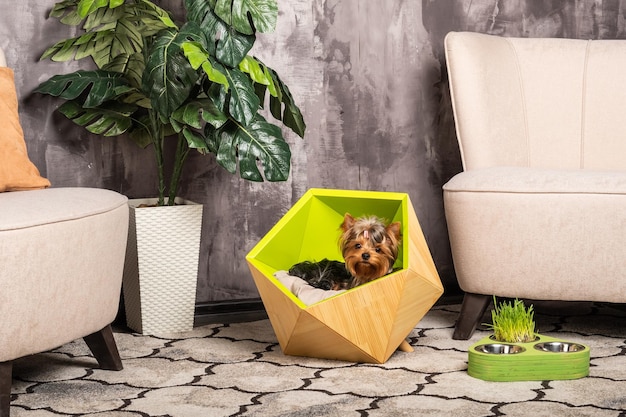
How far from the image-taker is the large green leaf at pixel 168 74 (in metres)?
2.58

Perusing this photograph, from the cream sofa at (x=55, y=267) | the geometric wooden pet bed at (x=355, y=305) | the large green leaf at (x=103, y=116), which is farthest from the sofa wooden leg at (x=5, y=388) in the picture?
the large green leaf at (x=103, y=116)

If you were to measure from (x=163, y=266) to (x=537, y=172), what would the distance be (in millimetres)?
1242

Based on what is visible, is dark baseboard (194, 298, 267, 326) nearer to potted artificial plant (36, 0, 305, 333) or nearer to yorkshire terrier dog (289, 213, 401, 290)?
potted artificial plant (36, 0, 305, 333)

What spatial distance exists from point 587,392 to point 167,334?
54.6 inches

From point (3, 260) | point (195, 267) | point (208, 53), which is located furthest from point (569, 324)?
point (3, 260)

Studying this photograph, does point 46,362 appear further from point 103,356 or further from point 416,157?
point 416,157

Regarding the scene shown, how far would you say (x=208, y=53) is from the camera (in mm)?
2592

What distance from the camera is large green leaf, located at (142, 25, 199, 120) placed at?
8.45 feet

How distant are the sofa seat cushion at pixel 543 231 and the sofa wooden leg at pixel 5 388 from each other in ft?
4.58

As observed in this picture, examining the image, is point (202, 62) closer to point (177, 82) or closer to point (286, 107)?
point (177, 82)

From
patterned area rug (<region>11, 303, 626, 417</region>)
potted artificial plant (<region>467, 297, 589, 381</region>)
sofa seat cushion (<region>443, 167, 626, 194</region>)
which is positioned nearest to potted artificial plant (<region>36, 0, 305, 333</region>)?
patterned area rug (<region>11, 303, 626, 417</region>)

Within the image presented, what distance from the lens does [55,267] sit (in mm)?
2074

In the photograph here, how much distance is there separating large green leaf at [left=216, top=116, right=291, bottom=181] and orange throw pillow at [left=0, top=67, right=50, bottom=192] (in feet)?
1.81

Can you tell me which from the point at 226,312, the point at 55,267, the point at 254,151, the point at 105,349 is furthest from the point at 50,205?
the point at 226,312
